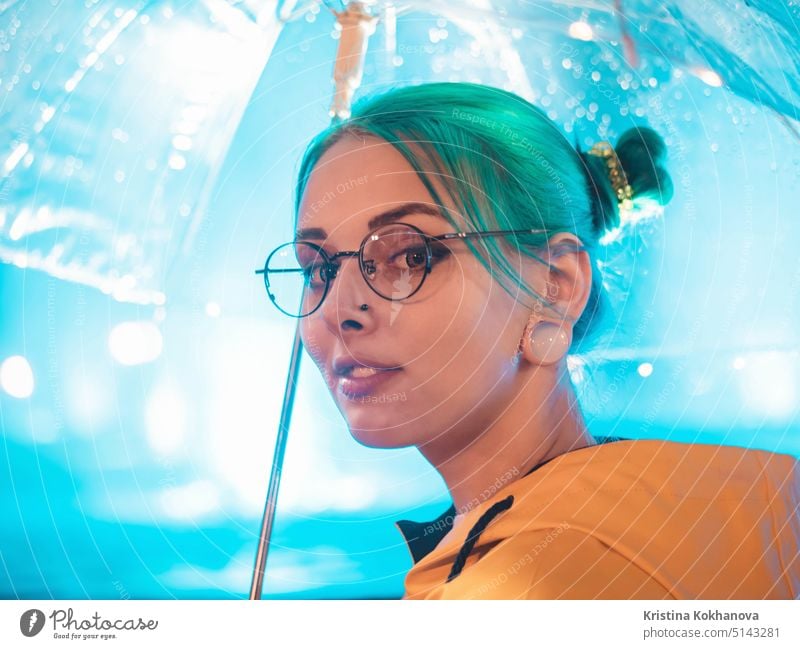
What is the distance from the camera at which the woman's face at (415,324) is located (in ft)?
2.76

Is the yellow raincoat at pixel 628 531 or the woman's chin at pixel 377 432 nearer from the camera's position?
the yellow raincoat at pixel 628 531

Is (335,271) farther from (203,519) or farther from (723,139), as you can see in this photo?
(723,139)

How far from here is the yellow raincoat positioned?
2.52 feet

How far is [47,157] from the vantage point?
3.34 feet

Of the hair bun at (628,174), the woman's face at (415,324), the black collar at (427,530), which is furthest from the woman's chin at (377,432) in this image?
the hair bun at (628,174)

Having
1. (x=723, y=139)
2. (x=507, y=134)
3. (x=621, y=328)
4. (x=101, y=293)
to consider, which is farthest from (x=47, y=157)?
(x=723, y=139)

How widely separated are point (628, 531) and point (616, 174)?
0.42m

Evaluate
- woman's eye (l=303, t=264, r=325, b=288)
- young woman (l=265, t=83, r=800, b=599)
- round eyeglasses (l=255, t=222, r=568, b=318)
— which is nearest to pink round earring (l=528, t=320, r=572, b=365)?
young woman (l=265, t=83, r=800, b=599)

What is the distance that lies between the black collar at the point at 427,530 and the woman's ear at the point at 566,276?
→ 182mm

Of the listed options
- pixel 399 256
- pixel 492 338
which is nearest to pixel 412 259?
pixel 399 256

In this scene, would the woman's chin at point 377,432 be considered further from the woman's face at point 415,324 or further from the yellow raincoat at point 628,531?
the yellow raincoat at point 628,531

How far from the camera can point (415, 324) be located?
85cm

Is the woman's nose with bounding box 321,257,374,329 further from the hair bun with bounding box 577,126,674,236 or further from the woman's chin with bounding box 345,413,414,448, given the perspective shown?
the hair bun with bounding box 577,126,674,236
